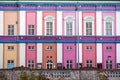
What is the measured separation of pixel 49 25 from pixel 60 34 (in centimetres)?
145

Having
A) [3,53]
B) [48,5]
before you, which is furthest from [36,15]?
[3,53]

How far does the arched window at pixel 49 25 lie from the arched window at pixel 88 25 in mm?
3352

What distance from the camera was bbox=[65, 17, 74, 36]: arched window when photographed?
4844cm

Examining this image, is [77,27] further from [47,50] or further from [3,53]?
[3,53]

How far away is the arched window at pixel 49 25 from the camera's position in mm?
48312

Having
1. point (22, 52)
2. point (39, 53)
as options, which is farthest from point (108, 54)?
point (22, 52)

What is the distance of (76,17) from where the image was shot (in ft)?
160

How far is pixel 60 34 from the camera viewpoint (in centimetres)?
4819

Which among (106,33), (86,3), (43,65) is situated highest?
(86,3)

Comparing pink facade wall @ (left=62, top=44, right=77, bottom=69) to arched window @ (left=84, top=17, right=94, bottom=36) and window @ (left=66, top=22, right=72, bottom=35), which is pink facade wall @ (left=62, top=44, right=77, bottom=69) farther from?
arched window @ (left=84, top=17, right=94, bottom=36)

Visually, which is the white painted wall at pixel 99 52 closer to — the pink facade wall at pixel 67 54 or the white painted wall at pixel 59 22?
the pink facade wall at pixel 67 54

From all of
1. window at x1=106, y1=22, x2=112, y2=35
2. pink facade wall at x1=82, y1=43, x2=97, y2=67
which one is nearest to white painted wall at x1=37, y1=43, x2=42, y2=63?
pink facade wall at x1=82, y1=43, x2=97, y2=67

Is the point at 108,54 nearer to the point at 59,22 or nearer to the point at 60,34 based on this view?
the point at 60,34

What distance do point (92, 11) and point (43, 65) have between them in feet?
24.3
